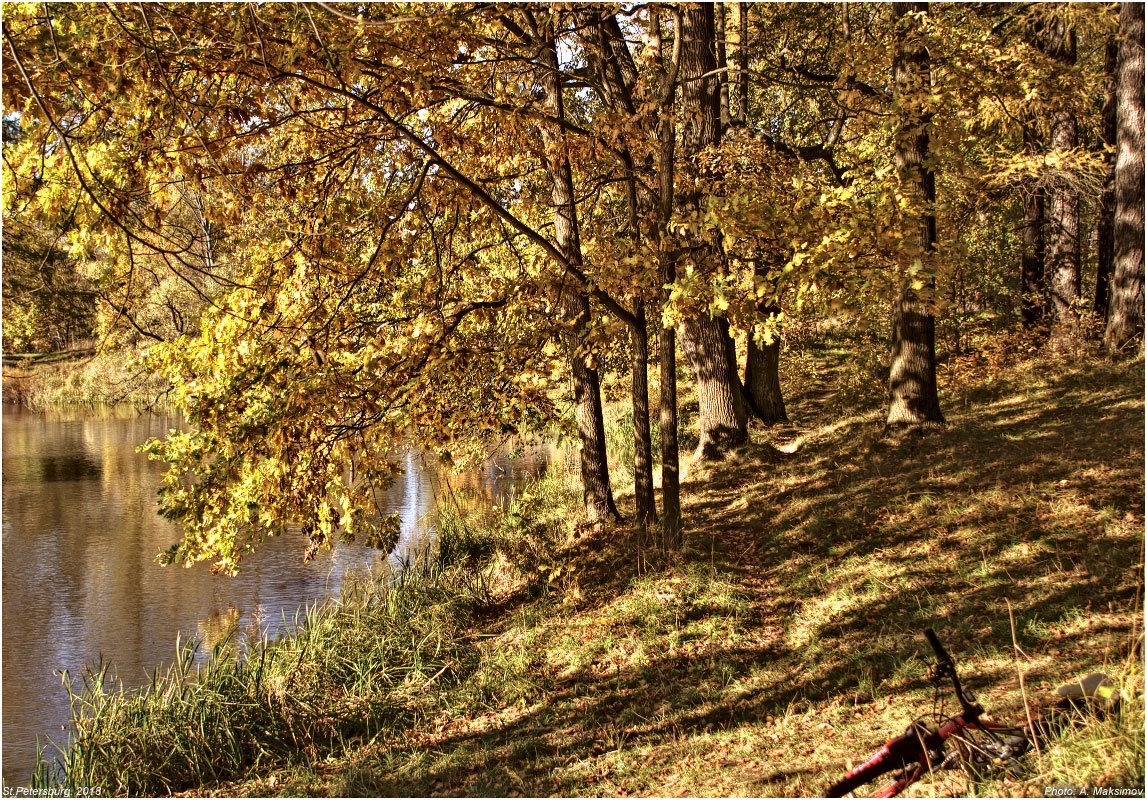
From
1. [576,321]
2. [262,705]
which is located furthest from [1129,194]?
[262,705]

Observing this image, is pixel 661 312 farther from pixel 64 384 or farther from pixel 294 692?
pixel 64 384

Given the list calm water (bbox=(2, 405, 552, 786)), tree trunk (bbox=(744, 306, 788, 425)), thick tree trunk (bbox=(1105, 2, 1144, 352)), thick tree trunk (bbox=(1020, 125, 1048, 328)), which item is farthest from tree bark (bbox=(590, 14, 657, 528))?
thick tree trunk (bbox=(1020, 125, 1048, 328))

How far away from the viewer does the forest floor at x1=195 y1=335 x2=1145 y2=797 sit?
15.9ft

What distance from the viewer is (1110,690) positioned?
132 inches

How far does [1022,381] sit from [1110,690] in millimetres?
10486

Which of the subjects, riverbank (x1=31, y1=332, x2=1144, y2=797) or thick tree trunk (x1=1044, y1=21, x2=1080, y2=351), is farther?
thick tree trunk (x1=1044, y1=21, x2=1080, y2=351)

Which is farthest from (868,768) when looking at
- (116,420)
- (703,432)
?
(116,420)

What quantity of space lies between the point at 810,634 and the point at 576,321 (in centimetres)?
368

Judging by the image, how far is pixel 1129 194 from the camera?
12922 millimetres

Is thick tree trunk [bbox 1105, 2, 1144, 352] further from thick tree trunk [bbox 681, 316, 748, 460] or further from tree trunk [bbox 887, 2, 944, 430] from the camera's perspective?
thick tree trunk [bbox 681, 316, 748, 460]

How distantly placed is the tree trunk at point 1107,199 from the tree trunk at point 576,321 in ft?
33.8

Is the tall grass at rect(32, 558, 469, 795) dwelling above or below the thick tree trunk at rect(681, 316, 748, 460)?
below

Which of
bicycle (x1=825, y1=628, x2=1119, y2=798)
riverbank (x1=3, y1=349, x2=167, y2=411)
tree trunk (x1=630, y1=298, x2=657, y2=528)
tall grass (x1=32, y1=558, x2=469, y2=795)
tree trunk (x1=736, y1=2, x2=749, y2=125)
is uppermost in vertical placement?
tree trunk (x1=736, y1=2, x2=749, y2=125)

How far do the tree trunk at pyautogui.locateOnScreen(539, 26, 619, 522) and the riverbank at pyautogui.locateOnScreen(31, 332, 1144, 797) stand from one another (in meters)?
0.58
